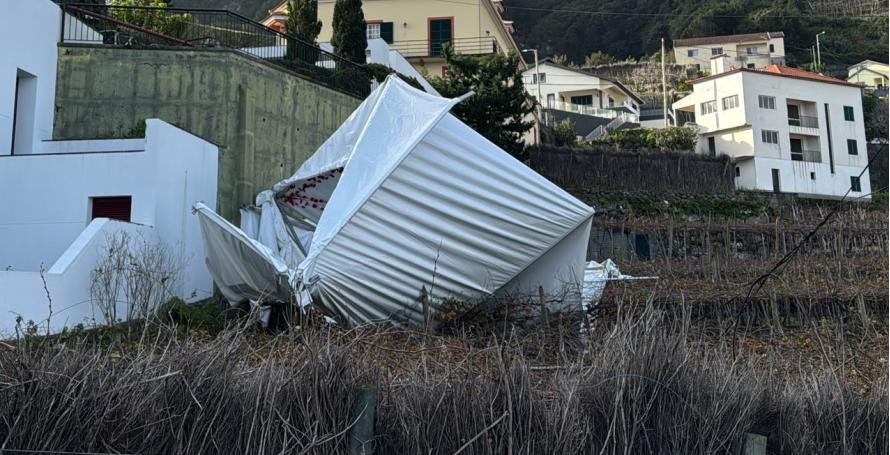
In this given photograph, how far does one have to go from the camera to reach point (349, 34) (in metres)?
22.8

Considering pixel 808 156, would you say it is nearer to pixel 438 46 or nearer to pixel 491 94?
pixel 438 46

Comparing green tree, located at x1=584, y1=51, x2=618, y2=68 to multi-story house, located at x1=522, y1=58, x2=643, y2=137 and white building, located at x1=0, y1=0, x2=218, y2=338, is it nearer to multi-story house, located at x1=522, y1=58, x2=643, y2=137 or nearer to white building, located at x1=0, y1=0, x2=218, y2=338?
multi-story house, located at x1=522, y1=58, x2=643, y2=137

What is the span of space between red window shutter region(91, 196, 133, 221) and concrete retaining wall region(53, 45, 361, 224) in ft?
9.20

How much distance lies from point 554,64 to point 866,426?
61129 millimetres

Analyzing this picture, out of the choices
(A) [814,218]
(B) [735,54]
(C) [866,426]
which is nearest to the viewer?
(C) [866,426]

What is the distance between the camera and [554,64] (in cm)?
6331

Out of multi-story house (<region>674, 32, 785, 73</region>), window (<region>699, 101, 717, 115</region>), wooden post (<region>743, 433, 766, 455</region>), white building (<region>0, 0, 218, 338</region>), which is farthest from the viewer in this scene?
multi-story house (<region>674, 32, 785, 73</region>)


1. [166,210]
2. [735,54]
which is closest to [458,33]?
[166,210]

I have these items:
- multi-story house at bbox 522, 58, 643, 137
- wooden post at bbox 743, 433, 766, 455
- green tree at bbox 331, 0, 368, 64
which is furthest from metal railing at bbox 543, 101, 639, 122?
wooden post at bbox 743, 433, 766, 455

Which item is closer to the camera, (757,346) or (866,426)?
(866,426)

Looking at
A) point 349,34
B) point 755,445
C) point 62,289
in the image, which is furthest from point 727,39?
point 755,445

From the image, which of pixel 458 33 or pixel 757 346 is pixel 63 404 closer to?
pixel 757 346

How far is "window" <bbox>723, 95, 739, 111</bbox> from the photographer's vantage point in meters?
43.0

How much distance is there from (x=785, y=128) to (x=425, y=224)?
40.2 metres
